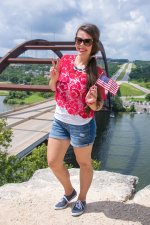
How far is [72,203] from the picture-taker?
6.66 metres

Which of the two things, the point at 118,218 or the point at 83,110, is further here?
the point at 118,218

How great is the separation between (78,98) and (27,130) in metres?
44.1

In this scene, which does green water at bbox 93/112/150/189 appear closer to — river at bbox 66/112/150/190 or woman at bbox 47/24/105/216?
river at bbox 66/112/150/190

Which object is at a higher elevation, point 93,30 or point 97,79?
point 93,30

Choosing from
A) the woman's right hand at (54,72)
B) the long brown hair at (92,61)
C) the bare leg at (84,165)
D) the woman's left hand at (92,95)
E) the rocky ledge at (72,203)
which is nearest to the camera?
the woman's left hand at (92,95)

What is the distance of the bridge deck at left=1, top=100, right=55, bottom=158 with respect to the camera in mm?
37841

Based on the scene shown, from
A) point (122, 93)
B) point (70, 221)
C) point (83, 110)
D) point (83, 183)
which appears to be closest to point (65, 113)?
point (83, 110)

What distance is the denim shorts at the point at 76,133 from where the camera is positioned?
19.0 feet

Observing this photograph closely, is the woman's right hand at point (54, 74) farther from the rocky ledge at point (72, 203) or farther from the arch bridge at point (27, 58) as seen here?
the arch bridge at point (27, 58)

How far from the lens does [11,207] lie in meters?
6.58

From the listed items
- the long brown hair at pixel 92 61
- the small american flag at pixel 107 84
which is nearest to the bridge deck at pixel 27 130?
the long brown hair at pixel 92 61

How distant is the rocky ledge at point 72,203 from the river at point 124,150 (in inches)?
882

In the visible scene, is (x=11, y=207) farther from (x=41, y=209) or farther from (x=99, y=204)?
(x=99, y=204)

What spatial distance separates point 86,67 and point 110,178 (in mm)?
3026
